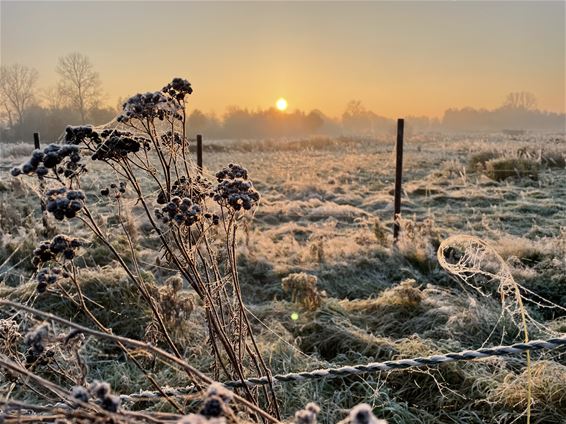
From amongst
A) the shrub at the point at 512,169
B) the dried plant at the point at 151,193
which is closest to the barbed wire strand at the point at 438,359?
the dried plant at the point at 151,193

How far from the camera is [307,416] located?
0.82 metres

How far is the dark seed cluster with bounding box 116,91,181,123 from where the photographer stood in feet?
6.31

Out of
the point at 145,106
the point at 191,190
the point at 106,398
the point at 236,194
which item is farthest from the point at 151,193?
the point at 106,398

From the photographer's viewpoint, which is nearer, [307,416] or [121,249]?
[307,416]

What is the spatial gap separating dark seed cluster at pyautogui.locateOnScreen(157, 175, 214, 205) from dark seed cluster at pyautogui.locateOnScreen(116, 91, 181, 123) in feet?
0.97

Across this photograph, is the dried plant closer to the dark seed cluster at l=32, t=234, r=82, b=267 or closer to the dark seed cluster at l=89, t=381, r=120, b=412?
the dark seed cluster at l=32, t=234, r=82, b=267

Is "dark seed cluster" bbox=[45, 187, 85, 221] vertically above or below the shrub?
above

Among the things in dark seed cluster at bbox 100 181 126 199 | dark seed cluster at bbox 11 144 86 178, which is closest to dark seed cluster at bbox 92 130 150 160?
dark seed cluster at bbox 100 181 126 199

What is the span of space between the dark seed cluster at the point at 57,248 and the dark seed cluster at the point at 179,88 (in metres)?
0.76

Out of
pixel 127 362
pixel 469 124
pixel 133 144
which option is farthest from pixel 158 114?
pixel 469 124

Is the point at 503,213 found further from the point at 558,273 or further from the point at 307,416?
the point at 307,416

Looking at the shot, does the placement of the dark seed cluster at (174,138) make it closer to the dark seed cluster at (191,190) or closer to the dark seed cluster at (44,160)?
the dark seed cluster at (191,190)

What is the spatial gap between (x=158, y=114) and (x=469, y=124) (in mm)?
151073

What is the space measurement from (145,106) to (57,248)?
0.64m
